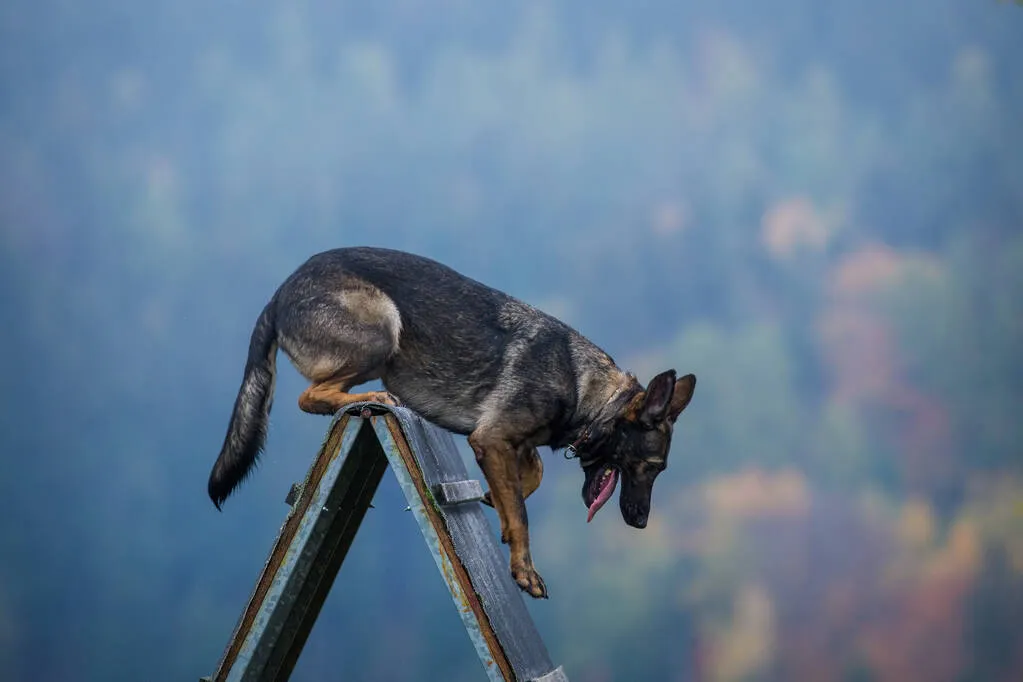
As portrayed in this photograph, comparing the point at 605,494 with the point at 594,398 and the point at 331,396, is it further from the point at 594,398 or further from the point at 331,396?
the point at 331,396

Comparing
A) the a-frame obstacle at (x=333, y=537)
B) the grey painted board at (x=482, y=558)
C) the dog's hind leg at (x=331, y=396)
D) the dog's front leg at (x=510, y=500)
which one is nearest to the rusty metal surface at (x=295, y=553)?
the a-frame obstacle at (x=333, y=537)

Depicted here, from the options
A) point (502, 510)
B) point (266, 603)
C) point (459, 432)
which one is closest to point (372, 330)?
point (459, 432)

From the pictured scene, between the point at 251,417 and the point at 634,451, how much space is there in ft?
4.49

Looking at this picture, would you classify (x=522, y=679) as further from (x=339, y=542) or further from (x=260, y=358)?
(x=260, y=358)

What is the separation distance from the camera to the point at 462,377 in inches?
149

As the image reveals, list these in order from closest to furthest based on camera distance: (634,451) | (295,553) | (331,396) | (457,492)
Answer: (295,553) → (457,492) → (331,396) → (634,451)

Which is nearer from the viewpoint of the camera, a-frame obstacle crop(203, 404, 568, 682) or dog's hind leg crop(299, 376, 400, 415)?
a-frame obstacle crop(203, 404, 568, 682)

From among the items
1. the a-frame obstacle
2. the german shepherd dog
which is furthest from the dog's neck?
the a-frame obstacle

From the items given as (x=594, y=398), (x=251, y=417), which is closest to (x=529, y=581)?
(x=594, y=398)

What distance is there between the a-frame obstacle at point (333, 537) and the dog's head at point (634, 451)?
0.68m

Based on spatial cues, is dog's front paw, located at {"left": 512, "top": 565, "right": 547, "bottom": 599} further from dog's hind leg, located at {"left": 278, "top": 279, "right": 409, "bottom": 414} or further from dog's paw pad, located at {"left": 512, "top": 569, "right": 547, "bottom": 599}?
dog's hind leg, located at {"left": 278, "top": 279, "right": 409, "bottom": 414}

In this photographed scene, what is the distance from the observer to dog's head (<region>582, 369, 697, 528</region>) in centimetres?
365

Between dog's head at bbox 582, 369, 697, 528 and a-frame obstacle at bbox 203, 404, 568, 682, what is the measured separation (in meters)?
0.68

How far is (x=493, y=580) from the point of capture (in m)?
3.26
